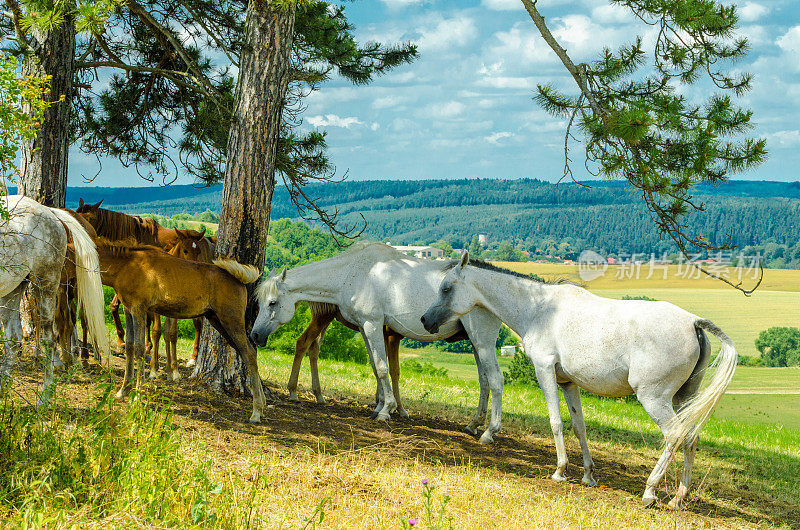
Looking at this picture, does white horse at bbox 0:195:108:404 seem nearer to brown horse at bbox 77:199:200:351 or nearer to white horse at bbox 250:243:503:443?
white horse at bbox 250:243:503:443

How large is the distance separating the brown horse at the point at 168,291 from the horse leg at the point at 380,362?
5.03ft

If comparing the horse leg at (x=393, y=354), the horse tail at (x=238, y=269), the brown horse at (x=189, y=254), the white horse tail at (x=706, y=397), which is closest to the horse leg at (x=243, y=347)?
the horse tail at (x=238, y=269)

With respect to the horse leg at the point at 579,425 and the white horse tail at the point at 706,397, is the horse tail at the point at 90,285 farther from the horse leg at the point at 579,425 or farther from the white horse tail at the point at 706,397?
the white horse tail at the point at 706,397

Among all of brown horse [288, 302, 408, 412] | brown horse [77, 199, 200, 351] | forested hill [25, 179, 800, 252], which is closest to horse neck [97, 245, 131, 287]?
brown horse [77, 199, 200, 351]

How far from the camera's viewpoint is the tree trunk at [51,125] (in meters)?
9.43

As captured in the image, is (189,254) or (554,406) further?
(189,254)

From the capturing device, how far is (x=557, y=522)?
451cm

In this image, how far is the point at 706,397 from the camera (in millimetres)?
5352

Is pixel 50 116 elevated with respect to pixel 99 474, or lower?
elevated

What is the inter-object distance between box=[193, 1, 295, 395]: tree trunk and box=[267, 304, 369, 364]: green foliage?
1364 centimetres

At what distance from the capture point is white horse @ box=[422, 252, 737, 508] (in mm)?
5473

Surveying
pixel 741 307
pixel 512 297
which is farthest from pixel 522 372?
pixel 741 307

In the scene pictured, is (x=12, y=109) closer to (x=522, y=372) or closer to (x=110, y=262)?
(x=110, y=262)

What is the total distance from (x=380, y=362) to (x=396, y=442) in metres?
1.43
